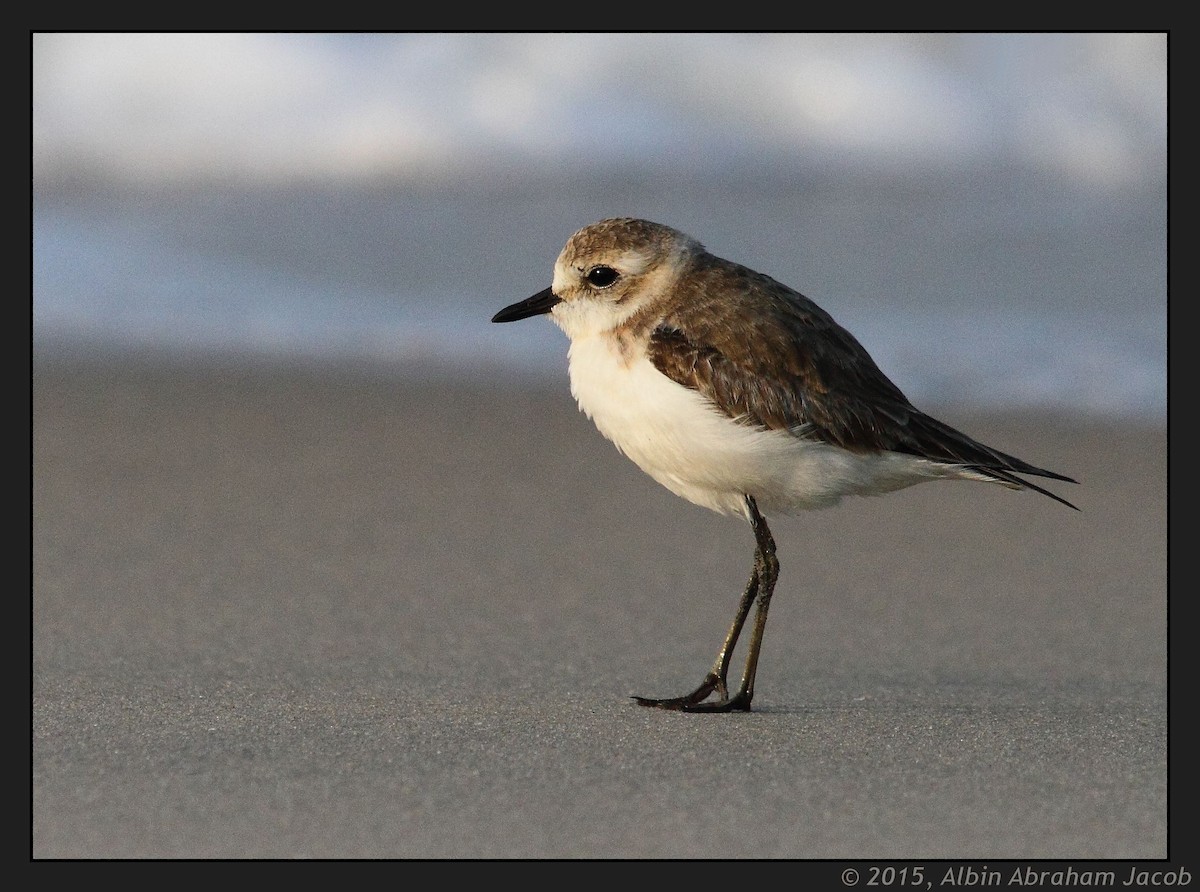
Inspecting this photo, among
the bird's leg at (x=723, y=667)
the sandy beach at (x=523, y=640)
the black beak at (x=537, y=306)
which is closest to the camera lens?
the sandy beach at (x=523, y=640)

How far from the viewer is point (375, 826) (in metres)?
3.12

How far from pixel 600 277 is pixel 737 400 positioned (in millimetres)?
613

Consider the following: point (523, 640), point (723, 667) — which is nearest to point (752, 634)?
point (723, 667)

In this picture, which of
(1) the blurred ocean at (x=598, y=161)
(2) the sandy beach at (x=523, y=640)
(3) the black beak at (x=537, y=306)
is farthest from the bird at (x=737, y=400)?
(1) the blurred ocean at (x=598, y=161)

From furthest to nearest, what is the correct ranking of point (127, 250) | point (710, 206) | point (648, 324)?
point (710, 206) → point (127, 250) → point (648, 324)

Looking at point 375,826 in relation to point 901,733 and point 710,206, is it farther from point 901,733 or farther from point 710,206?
point 710,206

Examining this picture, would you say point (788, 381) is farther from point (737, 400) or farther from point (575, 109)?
point (575, 109)

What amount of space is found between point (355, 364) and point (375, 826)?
18.4ft

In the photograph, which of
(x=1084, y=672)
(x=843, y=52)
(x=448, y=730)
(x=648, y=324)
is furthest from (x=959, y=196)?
(x=448, y=730)

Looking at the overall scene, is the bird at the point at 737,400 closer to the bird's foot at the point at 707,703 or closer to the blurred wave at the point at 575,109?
the bird's foot at the point at 707,703

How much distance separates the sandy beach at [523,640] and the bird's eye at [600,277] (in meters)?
1.21

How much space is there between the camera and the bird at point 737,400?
407 centimetres

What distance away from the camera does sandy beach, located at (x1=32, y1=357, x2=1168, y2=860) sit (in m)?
3.21

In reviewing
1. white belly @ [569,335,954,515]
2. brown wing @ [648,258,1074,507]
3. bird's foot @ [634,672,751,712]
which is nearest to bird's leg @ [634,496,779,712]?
bird's foot @ [634,672,751,712]
